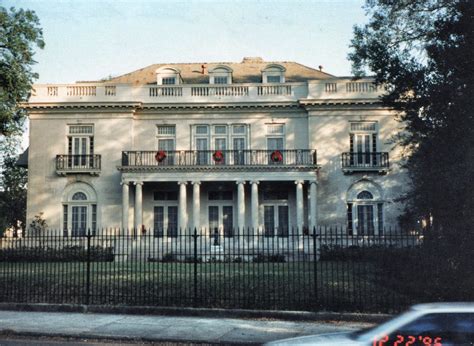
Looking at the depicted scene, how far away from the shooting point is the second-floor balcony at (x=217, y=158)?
115ft

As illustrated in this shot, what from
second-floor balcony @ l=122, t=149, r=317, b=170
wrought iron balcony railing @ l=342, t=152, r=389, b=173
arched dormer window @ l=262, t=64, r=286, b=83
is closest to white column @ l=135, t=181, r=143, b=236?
second-floor balcony @ l=122, t=149, r=317, b=170

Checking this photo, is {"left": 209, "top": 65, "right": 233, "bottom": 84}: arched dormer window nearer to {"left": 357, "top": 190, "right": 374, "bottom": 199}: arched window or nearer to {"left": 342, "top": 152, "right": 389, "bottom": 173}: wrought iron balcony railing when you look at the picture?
{"left": 342, "top": 152, "right": 389, "bottom": 173}: wrought iron balcony railing

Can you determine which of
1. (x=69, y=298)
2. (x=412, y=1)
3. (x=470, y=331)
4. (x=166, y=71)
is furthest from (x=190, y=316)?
(x=166, y=71)

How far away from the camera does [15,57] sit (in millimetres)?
32250

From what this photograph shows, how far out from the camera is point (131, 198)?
36250 mm

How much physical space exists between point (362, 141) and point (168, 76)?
14.1 m

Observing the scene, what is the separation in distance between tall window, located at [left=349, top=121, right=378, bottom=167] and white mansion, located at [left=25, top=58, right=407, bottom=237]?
0.22 ft

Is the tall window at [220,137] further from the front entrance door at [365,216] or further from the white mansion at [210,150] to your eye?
the front entrance door at [365,216]

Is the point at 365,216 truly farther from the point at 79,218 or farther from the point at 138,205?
the point at 79,218

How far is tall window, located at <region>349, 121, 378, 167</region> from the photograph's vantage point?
3603cm

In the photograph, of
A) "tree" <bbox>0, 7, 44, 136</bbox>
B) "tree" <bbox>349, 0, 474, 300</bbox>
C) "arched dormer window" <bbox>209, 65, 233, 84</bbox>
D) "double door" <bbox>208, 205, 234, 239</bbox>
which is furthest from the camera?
"arched dormer window" <bbox>209, 65, 233, 84</bbox>

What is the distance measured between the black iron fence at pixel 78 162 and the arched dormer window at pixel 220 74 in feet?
31.6

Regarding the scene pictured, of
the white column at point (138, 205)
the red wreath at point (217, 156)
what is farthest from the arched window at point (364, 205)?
the white column at point (138, 205)

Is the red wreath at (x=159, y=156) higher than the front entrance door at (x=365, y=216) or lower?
higher
